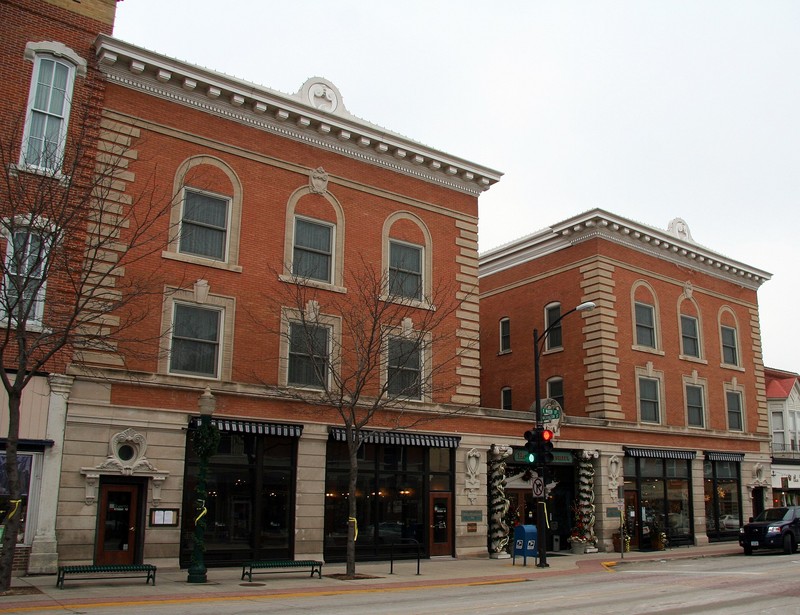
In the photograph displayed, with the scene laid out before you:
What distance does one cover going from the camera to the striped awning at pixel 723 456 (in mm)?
35906

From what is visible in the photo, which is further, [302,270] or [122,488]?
[302,270]

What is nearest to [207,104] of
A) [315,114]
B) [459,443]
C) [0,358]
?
[315,114]

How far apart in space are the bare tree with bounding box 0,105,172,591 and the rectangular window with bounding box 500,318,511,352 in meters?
20.5

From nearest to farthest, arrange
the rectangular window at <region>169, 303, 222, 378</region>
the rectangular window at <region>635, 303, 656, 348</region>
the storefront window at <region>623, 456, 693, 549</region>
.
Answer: the rectangular window at <region>169, 303, 222, 378</region> < the storefront window at <region>623, 456, 693, 549</region> < the rectangular window at <region>635, 303, 656, 348</region>

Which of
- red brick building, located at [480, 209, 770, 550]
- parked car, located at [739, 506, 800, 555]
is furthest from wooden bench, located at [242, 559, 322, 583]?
parked car, located at [739, 506, 800, 555]

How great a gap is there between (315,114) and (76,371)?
35.6ft

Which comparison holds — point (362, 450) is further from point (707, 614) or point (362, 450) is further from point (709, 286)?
point (709, 286)

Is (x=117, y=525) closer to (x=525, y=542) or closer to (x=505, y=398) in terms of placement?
(x=525, y=542)

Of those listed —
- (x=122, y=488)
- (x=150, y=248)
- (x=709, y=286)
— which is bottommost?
(x=122, y=488)

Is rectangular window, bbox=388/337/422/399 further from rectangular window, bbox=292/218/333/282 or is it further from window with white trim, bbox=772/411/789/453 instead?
window with white trim, bbox=772/411/789/453

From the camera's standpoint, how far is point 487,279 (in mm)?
40156

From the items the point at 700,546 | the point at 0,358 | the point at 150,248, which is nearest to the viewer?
the point at 0,358

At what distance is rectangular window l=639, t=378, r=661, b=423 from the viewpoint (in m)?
34.0

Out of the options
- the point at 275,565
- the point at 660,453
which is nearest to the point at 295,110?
the point at 275,565
